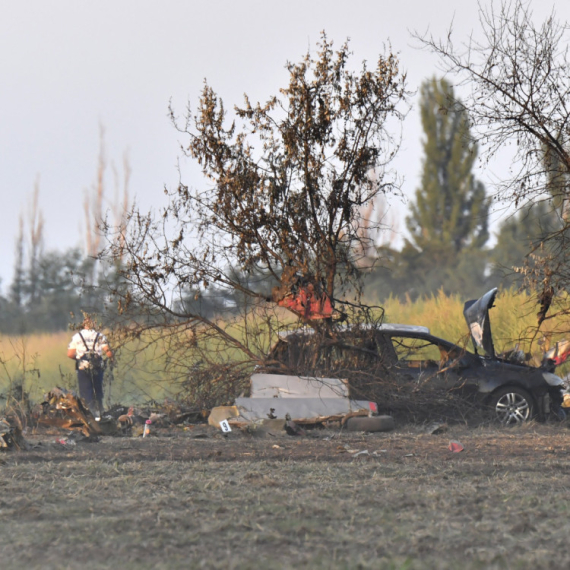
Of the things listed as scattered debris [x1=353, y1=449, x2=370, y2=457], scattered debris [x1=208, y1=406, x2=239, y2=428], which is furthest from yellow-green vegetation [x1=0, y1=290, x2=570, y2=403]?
scattered debris [x1=353, y1=449, x2=370, y2=457]

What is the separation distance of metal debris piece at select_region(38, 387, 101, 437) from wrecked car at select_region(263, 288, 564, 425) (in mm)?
2591

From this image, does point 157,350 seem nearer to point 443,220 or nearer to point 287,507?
point 287,507

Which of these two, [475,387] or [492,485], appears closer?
[492,485]

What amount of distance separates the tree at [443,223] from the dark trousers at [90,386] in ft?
78.9

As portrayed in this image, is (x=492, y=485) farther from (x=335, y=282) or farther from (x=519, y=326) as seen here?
(x=519, y=326)

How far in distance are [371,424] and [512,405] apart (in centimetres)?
247

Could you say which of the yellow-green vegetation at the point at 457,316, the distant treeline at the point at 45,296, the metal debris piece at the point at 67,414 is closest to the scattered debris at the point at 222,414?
the metal debris piece at the point at 67,414

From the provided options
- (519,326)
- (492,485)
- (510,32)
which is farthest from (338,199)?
(519,326)

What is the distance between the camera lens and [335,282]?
13266 millimetres

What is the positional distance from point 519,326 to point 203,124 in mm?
12131

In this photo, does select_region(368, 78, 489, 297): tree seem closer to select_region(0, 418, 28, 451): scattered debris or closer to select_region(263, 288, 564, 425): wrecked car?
select_region(263, 288, 564, 425): wrecked car

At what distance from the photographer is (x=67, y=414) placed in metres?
11.8

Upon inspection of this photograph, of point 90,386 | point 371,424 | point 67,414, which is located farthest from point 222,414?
point 90,386

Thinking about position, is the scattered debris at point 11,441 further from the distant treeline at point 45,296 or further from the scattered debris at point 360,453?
the distant treeline at point 45,296
